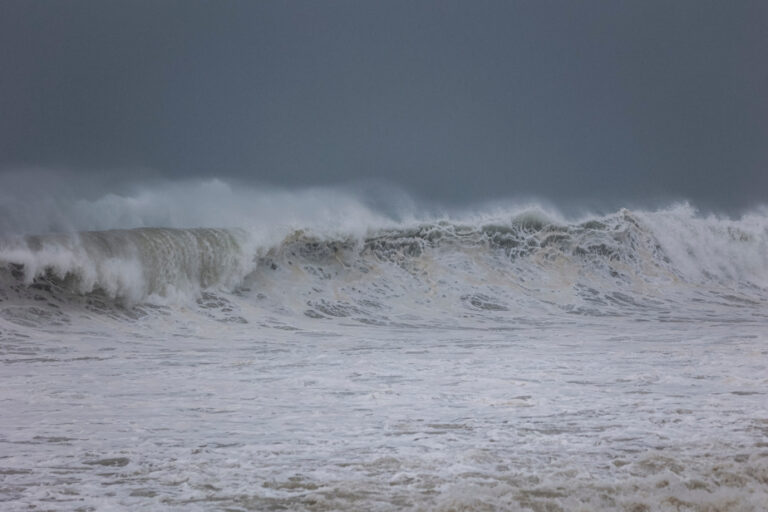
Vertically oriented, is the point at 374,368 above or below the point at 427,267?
below

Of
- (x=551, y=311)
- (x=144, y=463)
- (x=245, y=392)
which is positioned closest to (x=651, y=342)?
(x=551, y=311)

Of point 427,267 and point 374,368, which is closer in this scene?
point 374,368

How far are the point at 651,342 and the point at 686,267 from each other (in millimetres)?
9008

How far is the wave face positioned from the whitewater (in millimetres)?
52

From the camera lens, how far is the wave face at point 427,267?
34.0 feet

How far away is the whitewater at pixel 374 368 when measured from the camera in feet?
9.05

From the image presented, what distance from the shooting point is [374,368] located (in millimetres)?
5898

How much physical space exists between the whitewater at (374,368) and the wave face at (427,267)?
5 centimetres

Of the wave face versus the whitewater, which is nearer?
the whitewater

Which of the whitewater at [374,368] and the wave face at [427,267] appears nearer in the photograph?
the whitewater at [374,368]

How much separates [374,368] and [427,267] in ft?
26.4

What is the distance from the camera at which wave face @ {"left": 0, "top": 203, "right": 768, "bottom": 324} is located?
34.0 feet

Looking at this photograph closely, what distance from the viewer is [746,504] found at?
2.48 m

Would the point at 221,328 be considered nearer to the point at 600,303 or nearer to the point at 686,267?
the point at 600,303
